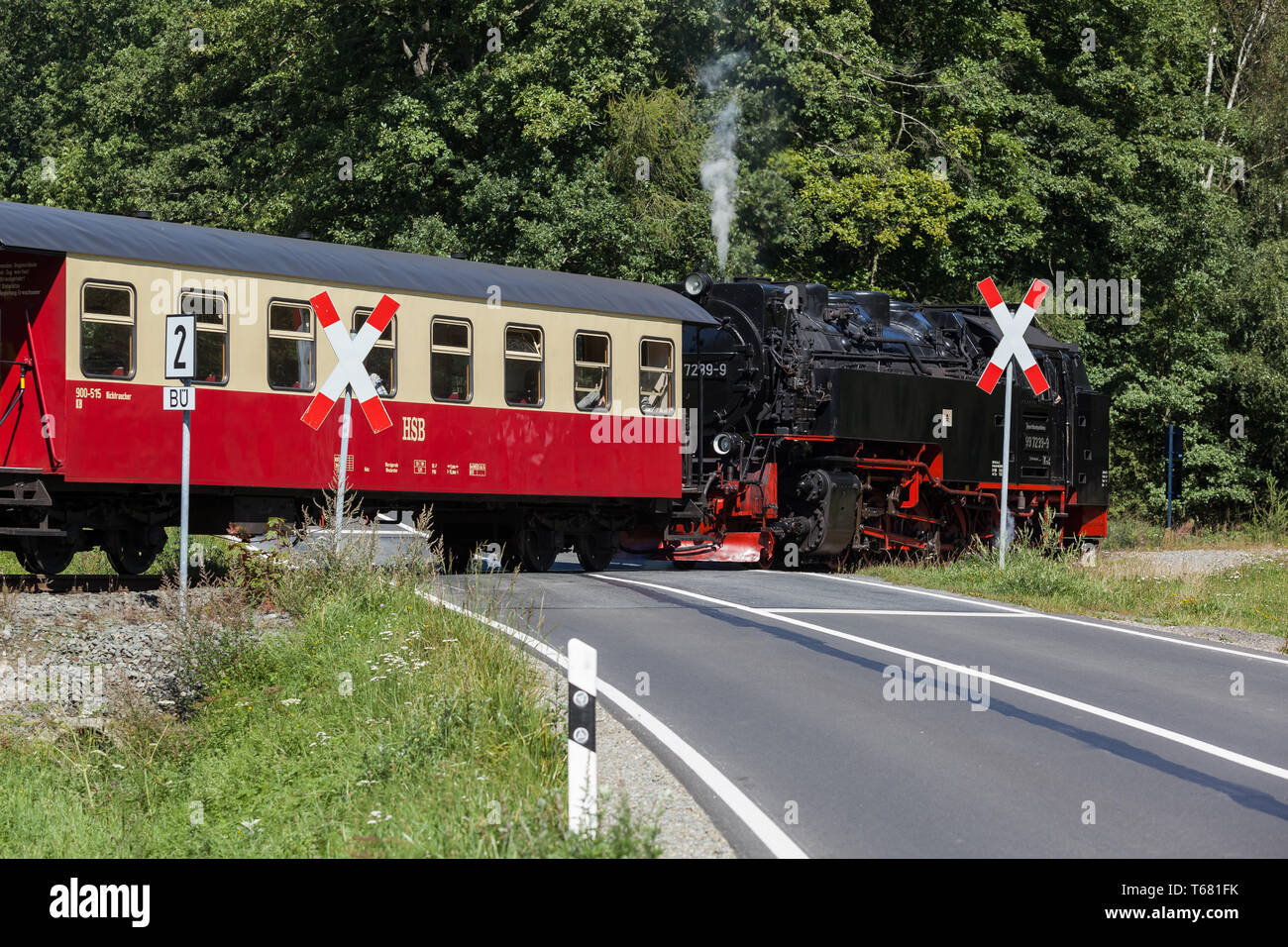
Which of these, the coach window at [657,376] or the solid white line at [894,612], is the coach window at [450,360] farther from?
the solid white line at [894,612]

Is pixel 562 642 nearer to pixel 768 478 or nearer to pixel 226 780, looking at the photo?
pixel 226 780

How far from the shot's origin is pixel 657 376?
20078 millimetres

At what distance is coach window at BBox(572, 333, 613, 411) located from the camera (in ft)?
62.4

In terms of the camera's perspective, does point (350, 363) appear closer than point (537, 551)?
Yes

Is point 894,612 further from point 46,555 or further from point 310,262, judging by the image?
point 46,555

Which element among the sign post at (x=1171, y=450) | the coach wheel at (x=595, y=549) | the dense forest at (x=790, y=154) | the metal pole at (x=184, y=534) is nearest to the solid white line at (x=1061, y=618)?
the coach wheel at (x=595, y=549)

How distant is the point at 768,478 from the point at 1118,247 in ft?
58.3

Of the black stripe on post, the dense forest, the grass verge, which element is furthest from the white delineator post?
the dense forest

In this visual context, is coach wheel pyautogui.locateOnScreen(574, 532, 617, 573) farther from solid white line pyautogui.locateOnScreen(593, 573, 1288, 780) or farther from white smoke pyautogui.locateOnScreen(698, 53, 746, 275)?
white smoke pyautogui.locateOnScreen(698, 53, 746, 275)

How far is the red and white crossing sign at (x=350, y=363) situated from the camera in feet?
47.0

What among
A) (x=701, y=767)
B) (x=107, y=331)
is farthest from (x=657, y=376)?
(x=701, y=767)

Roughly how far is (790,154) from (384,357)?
53.0 feet

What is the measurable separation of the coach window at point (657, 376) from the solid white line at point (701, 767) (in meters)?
8.09

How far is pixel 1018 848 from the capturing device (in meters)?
6.96
